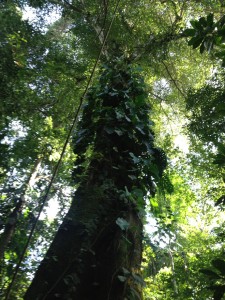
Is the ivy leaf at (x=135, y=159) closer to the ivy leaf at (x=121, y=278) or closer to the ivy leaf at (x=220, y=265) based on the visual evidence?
the ivy leaf at (x=121, y=278)

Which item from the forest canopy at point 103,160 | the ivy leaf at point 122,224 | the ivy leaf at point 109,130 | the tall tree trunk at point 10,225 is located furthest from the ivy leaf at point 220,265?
the tall tree trunk at point 10,225

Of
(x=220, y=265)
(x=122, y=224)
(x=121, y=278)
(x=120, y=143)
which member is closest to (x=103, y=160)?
(x=120, y=143)

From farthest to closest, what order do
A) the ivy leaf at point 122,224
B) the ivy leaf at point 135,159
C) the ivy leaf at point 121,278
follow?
1. the ivy leaf at point 135,159
2. the ivy leaf at point 122,224
3. the ivy leaf at point 121,278

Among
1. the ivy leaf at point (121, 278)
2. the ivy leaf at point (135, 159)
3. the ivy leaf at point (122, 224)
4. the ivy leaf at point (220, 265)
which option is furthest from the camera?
the ivy leaf at point (135, 159)

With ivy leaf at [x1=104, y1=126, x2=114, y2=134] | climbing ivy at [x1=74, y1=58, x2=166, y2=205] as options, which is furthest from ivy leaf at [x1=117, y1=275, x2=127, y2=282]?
ivy leaf at [x1=104, y1=126, x2=114, y2=134]

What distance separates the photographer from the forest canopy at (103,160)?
7.47 feet

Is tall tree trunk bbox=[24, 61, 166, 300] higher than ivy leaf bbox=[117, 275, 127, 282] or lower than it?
higher

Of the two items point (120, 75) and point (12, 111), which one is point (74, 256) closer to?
point (120, 75)

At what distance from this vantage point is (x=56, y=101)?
20.3 feet

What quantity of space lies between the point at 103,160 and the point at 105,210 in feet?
1.98

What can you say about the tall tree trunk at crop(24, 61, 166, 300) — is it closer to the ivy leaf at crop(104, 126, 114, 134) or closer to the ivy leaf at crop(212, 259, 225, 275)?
the ivy leaf at crop(104, 126, 114, 134)

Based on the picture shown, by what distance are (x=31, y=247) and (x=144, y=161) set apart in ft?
5.08

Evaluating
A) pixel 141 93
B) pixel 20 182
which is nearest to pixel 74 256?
pixel 141 93

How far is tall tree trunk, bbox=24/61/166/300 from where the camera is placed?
216 centimetres
